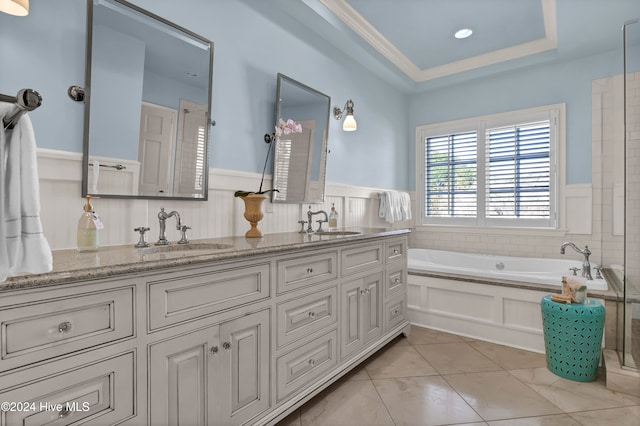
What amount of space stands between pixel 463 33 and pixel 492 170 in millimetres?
1613

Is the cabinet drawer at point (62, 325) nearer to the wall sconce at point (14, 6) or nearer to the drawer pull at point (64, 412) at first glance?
the drawer pull at point (64, 412)

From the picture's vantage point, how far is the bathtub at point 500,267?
109 inches

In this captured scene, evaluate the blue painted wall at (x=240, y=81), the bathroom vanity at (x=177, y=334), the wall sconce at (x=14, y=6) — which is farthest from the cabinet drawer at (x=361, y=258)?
the wall sconce at (x=14, y=6)

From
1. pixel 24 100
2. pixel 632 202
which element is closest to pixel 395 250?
pixel 632 202

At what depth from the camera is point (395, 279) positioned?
2752mm

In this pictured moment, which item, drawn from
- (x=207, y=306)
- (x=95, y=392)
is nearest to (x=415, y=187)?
(x=207, y=306)

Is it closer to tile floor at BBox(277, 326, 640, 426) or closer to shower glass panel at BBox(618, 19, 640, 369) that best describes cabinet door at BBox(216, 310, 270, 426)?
tile floor at BBox(277, 326, 640, 426)

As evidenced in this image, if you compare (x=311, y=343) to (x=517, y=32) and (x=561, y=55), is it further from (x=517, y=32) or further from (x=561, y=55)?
(x=561, y=55)

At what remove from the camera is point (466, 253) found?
4.11m

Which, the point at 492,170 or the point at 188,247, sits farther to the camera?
the point at 492,170

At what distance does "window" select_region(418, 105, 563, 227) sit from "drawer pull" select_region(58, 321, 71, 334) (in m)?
4.16

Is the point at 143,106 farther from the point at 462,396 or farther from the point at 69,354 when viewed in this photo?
the point at 462,396

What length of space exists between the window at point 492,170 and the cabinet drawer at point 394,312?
188 centimetres


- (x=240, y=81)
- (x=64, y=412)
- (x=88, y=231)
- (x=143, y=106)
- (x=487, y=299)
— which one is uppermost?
(x=240, y=81)
